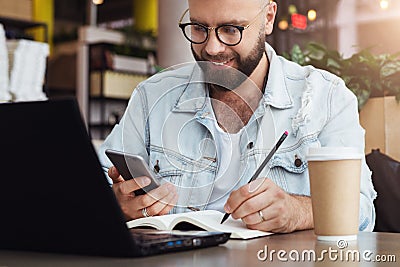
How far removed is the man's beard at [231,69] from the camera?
1.68 meters

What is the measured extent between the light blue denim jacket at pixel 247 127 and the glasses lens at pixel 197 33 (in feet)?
0.39

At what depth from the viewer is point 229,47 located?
1.67 m

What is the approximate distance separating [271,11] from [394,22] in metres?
1.08

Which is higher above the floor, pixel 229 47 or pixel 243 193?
pixel 229 47

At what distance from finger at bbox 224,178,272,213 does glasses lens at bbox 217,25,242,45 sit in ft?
1.89

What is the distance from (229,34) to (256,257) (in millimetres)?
918

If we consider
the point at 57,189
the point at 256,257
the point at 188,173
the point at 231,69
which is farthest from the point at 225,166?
the point at 57,189

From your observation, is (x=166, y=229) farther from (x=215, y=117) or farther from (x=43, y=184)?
(x=215, y=117)

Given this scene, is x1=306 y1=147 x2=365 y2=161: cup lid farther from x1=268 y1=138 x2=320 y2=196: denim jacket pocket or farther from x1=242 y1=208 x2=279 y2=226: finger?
x1=268 y1=138 x2=320 y2=196: denim jacket pocket

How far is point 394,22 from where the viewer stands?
2740mm

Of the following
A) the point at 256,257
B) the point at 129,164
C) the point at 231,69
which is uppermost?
the point at 231,69

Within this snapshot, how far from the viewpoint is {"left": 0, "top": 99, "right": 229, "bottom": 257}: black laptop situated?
28.3 inches

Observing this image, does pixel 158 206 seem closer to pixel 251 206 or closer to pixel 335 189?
pixel 251 206

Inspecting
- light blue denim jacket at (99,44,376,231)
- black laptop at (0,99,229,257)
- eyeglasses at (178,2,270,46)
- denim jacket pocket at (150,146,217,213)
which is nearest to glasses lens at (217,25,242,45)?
eyeglasses at (178,2,270,46)
